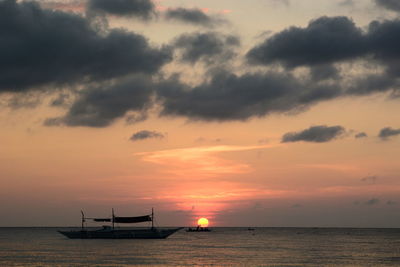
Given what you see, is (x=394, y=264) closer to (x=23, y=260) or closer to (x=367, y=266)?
(x=367, y=266)

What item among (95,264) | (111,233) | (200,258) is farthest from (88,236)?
(95,264)

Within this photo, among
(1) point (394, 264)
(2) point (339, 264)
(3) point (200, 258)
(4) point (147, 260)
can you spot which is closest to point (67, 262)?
(4) point (147, 260)

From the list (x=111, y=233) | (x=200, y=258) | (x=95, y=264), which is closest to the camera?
(x=95, y=264)

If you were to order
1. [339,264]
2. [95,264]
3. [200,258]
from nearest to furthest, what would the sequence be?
[95,264] → [339,264] → [200,258]

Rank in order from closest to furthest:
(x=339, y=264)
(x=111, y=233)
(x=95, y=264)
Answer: (x=95, y=264) → (x=339, y=264) → (x=111, y=233)

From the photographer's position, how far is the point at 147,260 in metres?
103

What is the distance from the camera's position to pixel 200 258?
112 m

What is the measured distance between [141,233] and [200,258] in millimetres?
68925

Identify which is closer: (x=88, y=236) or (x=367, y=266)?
(x=367, y=266)

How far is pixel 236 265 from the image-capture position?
95750mm

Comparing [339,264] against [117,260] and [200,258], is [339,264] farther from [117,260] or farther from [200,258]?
[117,260]

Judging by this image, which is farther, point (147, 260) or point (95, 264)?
point (147, 260)

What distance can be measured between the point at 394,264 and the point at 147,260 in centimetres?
4449

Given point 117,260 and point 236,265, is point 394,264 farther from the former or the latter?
point 117,260
